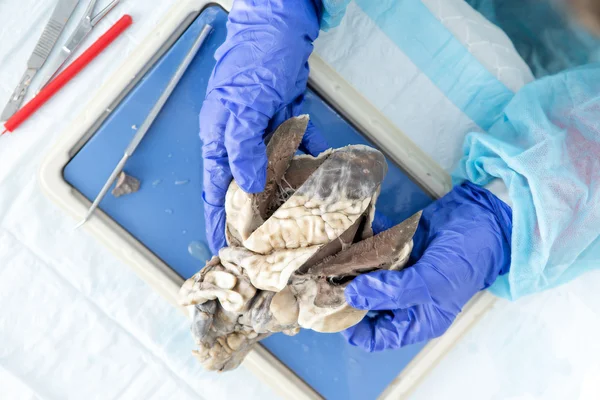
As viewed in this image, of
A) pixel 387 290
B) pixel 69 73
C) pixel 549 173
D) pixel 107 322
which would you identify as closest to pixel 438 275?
pixel 387 290

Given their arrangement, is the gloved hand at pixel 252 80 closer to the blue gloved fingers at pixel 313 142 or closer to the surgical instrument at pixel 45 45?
the blue gloved fingers at pixel 313 142

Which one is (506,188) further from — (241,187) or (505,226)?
(241,187)

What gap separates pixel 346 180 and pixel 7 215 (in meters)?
0.92

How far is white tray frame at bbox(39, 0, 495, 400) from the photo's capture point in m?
1.02

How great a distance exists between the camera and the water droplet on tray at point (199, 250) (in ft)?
3.53

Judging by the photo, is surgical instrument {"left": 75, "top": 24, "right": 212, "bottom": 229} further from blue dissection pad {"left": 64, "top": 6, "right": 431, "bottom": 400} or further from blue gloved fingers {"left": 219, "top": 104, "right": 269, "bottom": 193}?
blue gloved fingers {"left": 219, "top": 104, "right": 269, "bottom": 193}

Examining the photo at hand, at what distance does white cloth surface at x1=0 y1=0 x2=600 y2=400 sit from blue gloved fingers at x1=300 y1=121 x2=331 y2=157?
0.53 m

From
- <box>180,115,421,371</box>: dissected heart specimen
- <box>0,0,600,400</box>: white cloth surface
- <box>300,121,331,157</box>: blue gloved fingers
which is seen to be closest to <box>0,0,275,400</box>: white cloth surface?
<box>0,0,600,400</box>: white cloth surface

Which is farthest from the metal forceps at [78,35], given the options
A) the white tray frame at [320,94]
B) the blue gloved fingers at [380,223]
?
the blue gloved fingers at [380,223]

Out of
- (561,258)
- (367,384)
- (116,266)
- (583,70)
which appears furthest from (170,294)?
(583,70)

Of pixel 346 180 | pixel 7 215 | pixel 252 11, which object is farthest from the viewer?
pixel 7 215

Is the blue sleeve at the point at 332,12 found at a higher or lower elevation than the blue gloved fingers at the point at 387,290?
higher

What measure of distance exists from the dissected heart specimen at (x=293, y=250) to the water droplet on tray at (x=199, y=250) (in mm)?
186

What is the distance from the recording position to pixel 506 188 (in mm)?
1067
